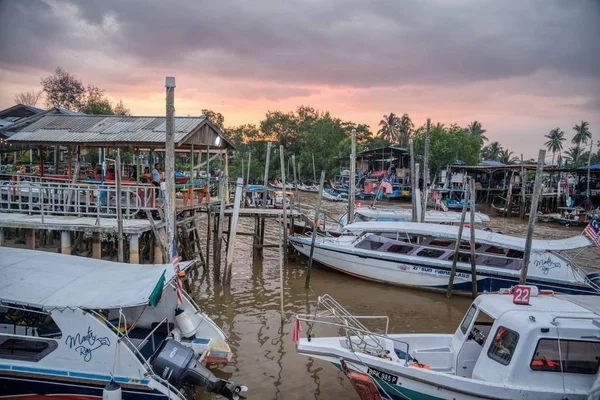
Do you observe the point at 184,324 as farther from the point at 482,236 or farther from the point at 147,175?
the point at 482,236

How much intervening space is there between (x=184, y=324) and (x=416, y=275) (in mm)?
9464

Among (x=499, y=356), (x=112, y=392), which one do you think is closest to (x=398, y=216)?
(x=499, y=356)

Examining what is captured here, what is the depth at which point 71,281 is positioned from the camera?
311 inches

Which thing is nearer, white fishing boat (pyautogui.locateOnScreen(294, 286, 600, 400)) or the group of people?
white fishing boat (pyautogui.locateOnScreen(294, 286, 600, 400))

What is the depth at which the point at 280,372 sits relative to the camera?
9.09 m

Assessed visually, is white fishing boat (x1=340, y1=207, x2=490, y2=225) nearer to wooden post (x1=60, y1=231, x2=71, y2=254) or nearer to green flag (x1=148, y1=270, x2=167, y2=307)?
wooden post (x1=60, y1=231, x2=71, y2=254)

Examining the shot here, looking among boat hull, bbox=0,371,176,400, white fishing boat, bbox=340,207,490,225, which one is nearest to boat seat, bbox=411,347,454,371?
boat hull, bbox=0,371,176,400

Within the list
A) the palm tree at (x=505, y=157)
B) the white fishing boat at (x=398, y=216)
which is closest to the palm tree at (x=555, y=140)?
the palm tree at (x=505, y=157)

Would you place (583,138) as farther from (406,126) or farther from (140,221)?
(140,221)

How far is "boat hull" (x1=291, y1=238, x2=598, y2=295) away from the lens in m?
13.7

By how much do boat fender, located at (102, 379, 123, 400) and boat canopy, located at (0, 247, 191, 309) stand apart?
1.23 m

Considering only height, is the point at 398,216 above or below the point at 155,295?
below

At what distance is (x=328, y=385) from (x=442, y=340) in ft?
8.29

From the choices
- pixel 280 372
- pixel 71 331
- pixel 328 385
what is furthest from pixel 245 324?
pixel 71 331
